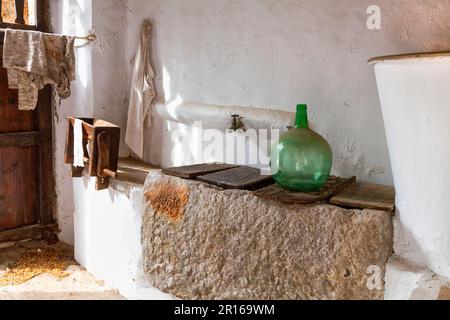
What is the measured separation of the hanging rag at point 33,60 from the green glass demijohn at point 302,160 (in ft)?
5.44

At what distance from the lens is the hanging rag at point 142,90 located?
2668mm

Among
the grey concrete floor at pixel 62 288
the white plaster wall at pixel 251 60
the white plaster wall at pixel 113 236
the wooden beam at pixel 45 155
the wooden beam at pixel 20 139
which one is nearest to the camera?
the white plaster wall at pixel 251 60

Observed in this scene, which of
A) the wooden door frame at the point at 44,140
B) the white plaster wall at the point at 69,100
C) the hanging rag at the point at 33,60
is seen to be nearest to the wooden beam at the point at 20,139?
the wooden door frame at the point at 44,140

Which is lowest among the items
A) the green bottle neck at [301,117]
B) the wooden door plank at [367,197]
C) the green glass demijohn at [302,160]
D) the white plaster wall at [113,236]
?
the white plaster wall at [113,236]

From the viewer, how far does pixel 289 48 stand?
6.55 feet

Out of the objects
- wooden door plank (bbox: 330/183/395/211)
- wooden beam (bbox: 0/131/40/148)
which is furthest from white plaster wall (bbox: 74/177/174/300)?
→ wooden door plank (bbox: 330/183/395/211)

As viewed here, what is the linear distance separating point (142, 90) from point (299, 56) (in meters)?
1.12

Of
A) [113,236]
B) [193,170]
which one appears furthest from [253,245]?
[113,236]

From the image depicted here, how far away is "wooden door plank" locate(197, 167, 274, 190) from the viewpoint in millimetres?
1648

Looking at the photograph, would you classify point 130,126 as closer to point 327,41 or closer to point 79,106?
point 79,106

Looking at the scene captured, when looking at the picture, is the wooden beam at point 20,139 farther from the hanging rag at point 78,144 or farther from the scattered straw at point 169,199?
the scattered straw at point 169,199

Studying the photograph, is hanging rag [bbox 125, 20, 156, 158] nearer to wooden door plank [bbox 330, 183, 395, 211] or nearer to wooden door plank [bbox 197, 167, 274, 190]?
wooden door plank [bbox 197, 167, 274, 190]

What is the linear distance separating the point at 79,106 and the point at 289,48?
5.33 ft
